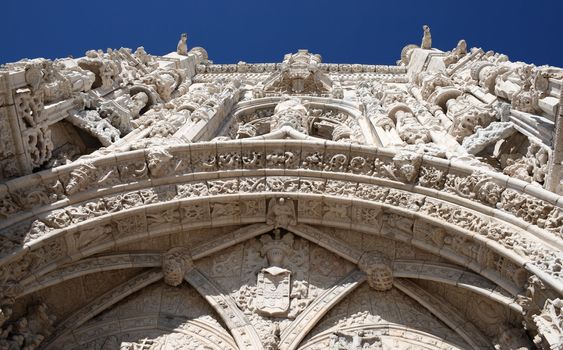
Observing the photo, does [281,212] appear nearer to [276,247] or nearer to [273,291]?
[276,247]

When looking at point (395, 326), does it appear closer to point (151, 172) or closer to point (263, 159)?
point (263, 159)

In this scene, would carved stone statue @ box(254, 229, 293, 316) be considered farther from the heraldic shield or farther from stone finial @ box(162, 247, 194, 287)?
stone finial @ box(162, 247, 194, 287)

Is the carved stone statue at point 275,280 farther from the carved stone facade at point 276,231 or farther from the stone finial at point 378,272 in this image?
the stone finial at point 378,272

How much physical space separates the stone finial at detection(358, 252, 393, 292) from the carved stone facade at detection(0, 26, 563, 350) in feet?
0.10

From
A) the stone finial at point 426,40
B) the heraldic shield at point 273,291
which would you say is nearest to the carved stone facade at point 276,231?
the heraldic shield at point 273,291

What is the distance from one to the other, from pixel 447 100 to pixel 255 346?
7170 millimetres

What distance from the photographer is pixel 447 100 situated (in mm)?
12289

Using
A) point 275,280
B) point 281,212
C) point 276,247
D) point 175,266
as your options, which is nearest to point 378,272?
point 275,280

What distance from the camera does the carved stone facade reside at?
279 inches

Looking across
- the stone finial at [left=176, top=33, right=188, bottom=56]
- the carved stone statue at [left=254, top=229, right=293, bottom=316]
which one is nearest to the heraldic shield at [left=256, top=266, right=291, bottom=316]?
the carved stone statue at [left=254, top=229, right=293, bottom=316]

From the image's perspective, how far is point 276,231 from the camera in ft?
29.7

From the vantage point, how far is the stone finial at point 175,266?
8352mm

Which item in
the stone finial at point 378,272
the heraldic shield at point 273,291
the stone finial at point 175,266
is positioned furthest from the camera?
the stone finial at point 175,266

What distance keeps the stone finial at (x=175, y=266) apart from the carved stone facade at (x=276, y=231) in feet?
0.11
